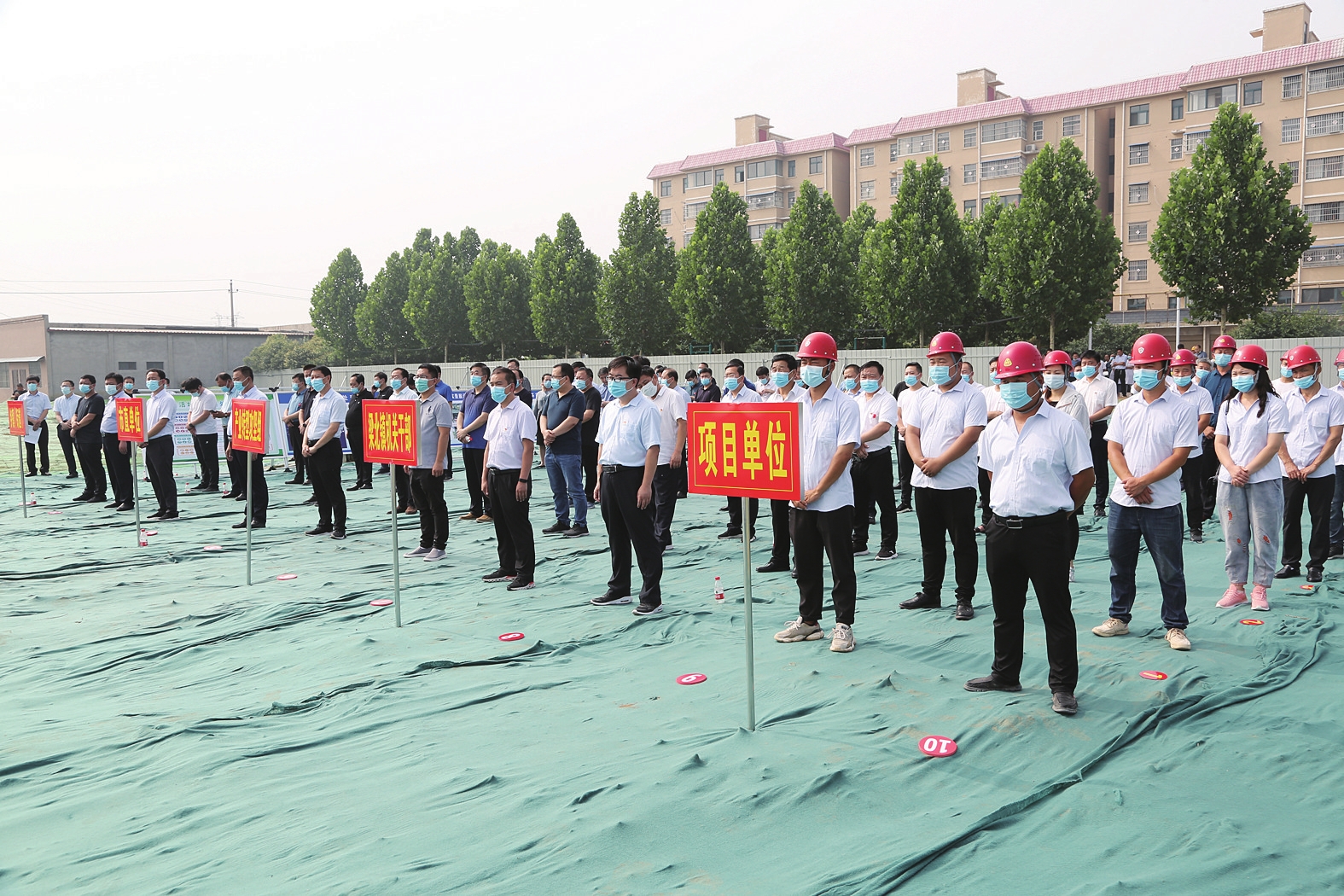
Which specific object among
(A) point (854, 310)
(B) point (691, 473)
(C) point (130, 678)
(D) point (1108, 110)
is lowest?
(C) point (130, 678)

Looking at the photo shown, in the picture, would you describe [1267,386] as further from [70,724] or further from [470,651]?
[70,724]

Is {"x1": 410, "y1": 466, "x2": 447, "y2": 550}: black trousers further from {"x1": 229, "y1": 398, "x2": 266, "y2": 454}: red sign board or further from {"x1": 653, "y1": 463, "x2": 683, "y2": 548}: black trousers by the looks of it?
{"x1": 653, "y1": 463, "x2": 683, "y2": 548}: black trousers

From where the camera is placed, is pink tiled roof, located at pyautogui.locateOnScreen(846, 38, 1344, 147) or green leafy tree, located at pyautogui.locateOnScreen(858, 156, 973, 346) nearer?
green leafy tree, located at pyautogui.locateOnScreen(858, 156, 973, 346)

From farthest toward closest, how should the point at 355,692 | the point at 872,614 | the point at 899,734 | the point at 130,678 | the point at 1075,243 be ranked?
the point at 1075,243 < the point at 872,614 < the point at 130,678 < the point at 355,692 < the point at 899,734

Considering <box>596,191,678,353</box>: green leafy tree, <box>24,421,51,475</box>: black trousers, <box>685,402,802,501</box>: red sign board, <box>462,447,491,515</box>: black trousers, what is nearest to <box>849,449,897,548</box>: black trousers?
<box>685,402,802,501</box>: red sign board

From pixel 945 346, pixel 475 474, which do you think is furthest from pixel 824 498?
pixel 475 474

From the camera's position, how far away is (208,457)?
15961 mm

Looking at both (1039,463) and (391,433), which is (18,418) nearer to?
(391,433)

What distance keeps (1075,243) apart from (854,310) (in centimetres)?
891

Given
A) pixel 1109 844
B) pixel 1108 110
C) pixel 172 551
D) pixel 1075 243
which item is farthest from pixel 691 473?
pixel 1108 110

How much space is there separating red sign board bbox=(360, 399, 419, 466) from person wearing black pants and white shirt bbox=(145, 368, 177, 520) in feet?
19.8

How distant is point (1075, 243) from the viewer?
3247 cm

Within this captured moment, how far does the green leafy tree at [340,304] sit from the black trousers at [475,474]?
50362 mm

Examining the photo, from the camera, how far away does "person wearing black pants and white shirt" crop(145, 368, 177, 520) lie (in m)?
12.4
